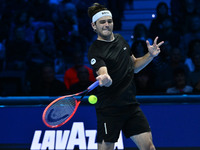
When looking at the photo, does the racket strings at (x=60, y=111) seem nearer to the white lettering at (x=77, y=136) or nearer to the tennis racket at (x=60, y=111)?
the tennis racket at (x=60, y=111)

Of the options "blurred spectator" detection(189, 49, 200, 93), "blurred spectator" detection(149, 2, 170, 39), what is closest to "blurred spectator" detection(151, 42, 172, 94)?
"blurred spectator" detection(189, 49, 200, 93)

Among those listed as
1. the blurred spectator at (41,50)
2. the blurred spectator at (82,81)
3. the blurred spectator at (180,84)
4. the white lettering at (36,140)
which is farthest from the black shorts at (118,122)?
the blurred spectator at (41,50)

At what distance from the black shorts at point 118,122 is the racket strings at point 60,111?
1.19ft

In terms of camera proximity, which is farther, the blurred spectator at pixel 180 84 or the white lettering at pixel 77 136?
the blurred spectator at pixel 180 84

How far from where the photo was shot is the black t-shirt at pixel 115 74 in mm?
4359

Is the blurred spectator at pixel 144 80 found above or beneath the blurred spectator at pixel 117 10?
beneath

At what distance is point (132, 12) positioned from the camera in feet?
31.8

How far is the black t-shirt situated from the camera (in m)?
4.36

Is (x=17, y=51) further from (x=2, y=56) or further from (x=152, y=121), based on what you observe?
(x=152, y=121)

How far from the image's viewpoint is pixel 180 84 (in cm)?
669

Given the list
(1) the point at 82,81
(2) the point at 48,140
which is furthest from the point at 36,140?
(1) the point at 82,81

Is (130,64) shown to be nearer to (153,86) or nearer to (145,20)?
(153,86)

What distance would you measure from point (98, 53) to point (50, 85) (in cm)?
278

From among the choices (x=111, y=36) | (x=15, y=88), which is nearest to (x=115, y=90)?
(x=111, y=36)
